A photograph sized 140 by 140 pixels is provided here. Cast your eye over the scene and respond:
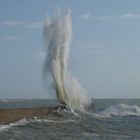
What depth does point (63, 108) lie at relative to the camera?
48250 mm

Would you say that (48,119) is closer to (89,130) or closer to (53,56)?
(89,130)

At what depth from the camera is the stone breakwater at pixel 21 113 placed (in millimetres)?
37562

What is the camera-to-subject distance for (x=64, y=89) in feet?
179

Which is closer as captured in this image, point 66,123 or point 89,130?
point 89,130

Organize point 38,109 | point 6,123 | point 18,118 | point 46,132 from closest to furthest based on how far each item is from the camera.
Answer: point 46,132, point 6,123, point 18,118, point 38,109

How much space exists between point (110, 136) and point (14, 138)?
616 cm

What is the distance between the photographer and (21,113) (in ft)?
133

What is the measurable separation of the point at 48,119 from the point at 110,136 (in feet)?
42.0

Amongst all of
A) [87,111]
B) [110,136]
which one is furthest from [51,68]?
[110,136]

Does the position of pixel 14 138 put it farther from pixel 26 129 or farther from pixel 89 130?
pixel 89 130

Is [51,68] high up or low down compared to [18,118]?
up

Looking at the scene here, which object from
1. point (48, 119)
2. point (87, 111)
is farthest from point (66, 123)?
point (87, 111)

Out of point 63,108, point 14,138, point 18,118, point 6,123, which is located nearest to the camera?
point 14,138

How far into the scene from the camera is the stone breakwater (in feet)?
123
